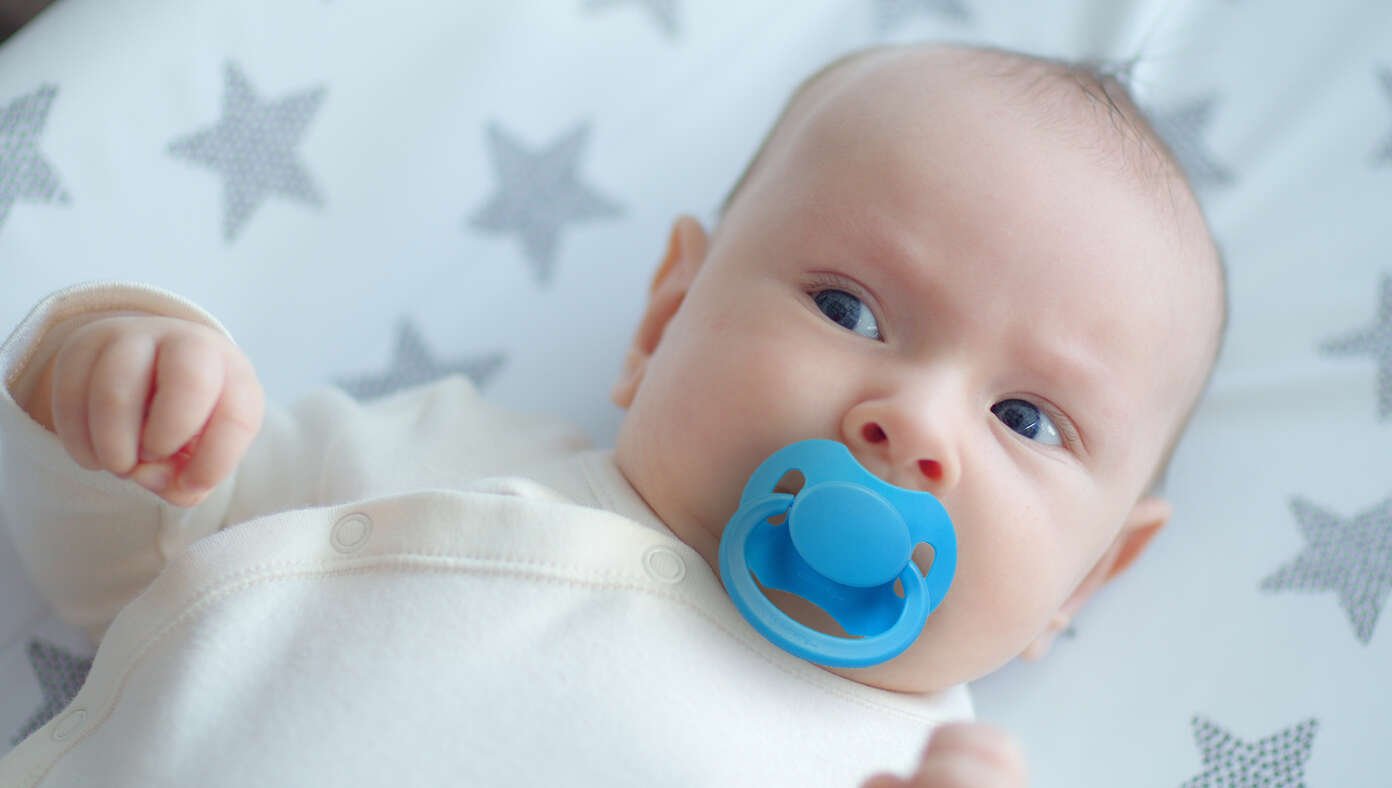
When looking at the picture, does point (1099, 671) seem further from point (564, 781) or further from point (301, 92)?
point (301, 92)

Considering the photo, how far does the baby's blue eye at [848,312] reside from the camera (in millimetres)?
1101

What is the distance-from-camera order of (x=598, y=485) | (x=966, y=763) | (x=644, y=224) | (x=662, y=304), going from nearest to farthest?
(x=966, y=763) → (x=598, y=485) → (x=662, y=304) → (x=644, y=224)

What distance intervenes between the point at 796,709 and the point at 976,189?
0.50 m

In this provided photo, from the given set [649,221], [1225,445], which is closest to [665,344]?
[649,221]

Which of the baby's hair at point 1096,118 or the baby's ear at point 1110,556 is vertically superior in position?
the baby's hair at point 1096,118

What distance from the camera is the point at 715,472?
1078 millimetres

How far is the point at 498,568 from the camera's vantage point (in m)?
1.03

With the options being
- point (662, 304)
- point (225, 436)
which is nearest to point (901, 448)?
point (662, 304)

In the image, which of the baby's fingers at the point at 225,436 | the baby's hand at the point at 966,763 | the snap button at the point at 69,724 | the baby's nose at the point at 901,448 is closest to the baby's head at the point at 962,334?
the baby's nose at the point at 901,448

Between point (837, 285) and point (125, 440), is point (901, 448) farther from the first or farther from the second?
point (125, 440)

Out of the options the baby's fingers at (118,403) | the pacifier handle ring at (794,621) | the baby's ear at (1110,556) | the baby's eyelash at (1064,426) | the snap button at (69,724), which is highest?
the baby's eyelash at (1064,426)

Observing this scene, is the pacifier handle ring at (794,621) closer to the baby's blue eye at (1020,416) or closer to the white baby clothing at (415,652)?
the white baby clothing at (415,652)

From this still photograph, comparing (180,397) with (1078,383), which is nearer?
(180,397)

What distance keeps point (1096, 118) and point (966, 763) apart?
699mm
